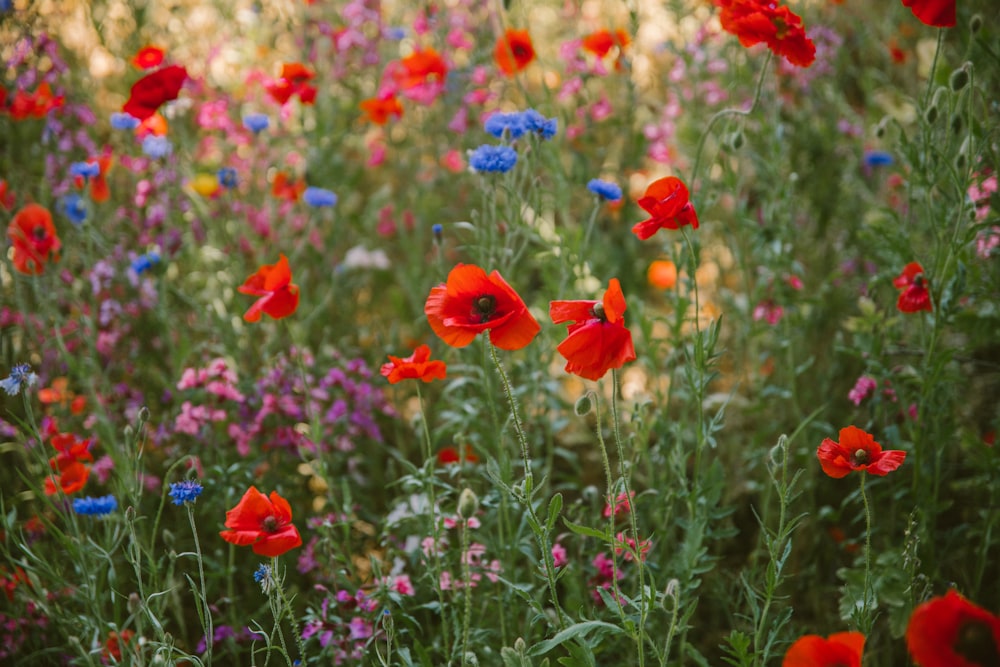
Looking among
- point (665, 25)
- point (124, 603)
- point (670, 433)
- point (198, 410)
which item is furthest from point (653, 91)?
point (124, 603)

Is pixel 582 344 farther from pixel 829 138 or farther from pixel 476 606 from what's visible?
pixel 829 138

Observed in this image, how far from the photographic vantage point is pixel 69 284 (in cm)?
253

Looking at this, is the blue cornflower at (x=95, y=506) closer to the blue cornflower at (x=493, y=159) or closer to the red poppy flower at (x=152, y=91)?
the red poppy flower at (x=152, y=91)

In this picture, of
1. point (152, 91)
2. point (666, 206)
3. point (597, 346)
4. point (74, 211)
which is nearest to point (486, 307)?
point (597, 346)

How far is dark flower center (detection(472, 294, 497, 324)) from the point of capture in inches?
49.4

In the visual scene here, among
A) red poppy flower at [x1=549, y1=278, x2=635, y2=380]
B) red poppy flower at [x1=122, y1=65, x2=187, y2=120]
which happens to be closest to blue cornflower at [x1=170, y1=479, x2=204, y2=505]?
red poppy flower at [x1=549, y1=278, x2=635, y2=380]

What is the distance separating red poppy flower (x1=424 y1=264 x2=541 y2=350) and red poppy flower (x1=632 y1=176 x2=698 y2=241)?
263mm

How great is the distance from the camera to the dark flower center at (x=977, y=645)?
0.80 meters

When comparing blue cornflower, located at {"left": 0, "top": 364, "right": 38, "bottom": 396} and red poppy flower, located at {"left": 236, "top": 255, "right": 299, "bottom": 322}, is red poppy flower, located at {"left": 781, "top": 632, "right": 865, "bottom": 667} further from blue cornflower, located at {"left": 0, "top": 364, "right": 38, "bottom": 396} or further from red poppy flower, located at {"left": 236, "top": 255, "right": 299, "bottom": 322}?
blue cornflower, located at {"left": 0, "top": 364, "right": 38, "bottom": 396}

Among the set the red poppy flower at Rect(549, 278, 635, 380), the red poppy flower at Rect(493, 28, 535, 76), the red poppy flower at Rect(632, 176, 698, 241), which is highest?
the red poppy flower at Rect(493, 28, 535, 76)

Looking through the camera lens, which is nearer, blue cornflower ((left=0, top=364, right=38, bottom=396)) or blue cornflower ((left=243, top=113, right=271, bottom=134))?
blue cornflower ((left=0, top=364, right=38, bottom=396))

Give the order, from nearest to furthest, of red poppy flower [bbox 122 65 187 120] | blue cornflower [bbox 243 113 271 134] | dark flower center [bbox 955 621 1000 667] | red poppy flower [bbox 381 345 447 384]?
dark flower center [bbox 955 621 1000 667] < red poppy flower [bbox 381 345 447 384] < red poppy flower [bbox 122 65 187 120] < blue cornflower [bbox 243 113 271 134]

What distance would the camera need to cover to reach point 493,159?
5.33 ft

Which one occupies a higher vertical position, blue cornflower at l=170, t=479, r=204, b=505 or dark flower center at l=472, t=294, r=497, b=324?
dark flower center at l=472, t=294, r=497, b=324
